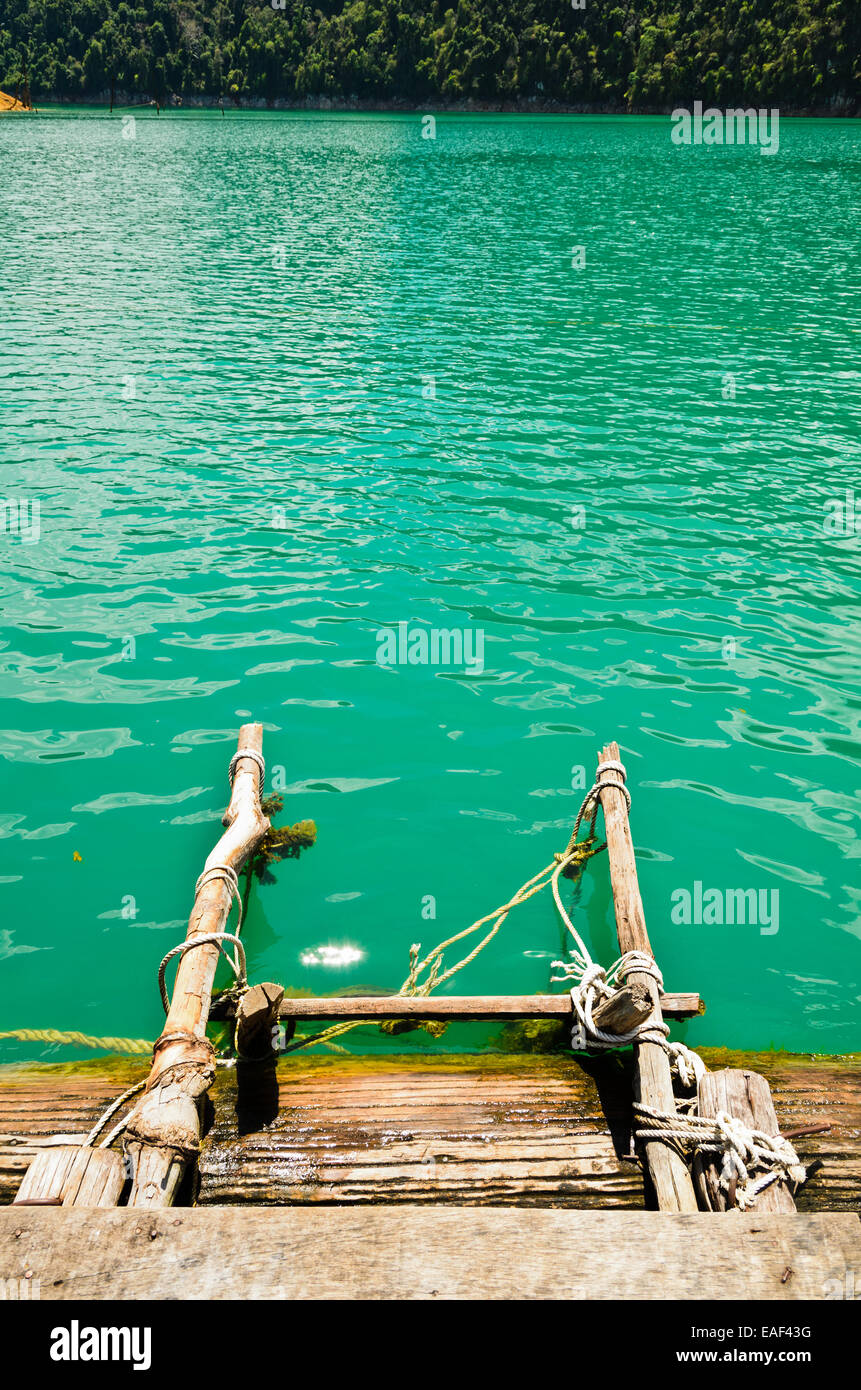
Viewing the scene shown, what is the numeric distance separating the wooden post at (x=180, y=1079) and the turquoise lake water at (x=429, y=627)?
169 cm

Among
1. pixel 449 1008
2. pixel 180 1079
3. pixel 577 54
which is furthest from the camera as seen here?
pixel 577 54

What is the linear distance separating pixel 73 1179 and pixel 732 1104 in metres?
3.13

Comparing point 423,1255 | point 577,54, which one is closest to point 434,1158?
point 423,1255

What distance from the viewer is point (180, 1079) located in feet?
16.2

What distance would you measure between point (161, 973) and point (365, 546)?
8.86 meters

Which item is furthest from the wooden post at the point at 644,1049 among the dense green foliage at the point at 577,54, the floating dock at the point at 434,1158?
the dense green foliage at the point at 577,54

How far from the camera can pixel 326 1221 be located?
377cm

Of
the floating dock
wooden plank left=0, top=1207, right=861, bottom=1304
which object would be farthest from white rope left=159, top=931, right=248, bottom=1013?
wooden plank left=0, top=1207, right=861, bottom=1304

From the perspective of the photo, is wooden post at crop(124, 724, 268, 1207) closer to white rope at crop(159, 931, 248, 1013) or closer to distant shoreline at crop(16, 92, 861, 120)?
white rope at crop(159, 931, 248, 1013)

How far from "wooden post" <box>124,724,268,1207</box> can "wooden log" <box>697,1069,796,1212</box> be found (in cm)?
245

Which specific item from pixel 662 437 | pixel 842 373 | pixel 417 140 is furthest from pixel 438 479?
pixel 417 140

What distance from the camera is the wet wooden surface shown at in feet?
15.9

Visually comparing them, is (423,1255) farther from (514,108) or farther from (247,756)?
(514,108)
